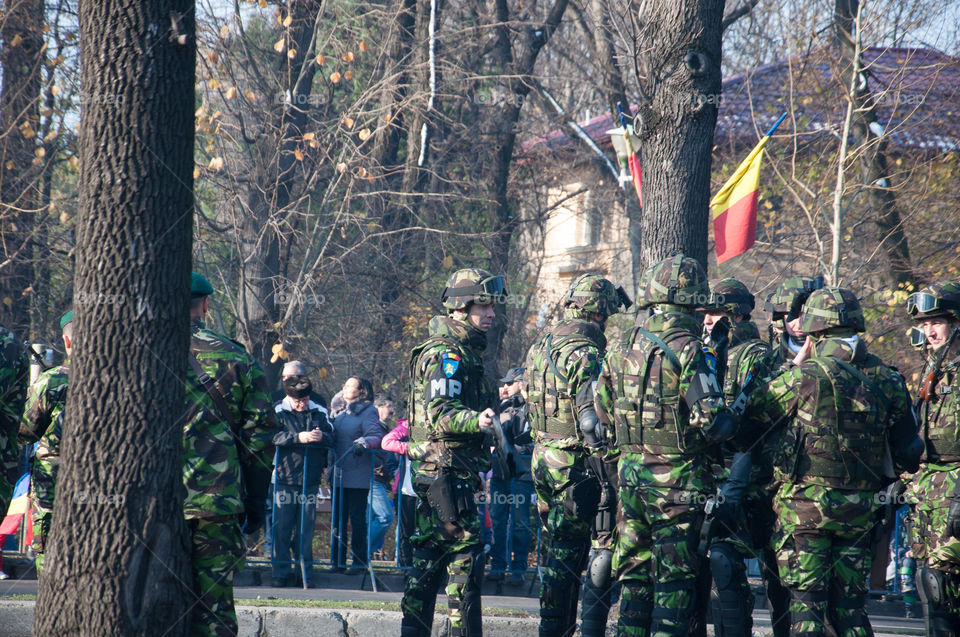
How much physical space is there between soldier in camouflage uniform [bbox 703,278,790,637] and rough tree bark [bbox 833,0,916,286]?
31.5 ft

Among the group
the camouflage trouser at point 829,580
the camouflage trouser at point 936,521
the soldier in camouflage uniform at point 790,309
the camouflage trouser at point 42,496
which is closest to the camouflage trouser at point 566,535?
the camouflage trouser at point 829,580

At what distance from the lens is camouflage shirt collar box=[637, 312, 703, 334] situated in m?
5.30

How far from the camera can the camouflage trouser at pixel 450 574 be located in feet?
18.6

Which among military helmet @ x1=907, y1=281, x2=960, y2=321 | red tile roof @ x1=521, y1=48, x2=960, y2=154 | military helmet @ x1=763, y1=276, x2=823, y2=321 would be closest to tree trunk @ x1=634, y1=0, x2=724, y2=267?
military helmet @ x1=763, y1=276, x2=823, y2=321

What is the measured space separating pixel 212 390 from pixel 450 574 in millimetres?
1925

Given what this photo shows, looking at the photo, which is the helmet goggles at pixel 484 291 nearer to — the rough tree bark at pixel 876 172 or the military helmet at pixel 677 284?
the military helmet at pixel 677 284

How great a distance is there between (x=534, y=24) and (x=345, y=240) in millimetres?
4626

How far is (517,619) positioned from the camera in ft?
22.5

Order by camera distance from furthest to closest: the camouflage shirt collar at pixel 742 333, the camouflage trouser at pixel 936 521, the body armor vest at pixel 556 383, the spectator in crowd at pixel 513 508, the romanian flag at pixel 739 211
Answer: the romanian flag at pixel 739 211
the spectator in crowd at pixel 513 508
the camouflage shirt collar at pixel 742 333
the body armor vest at pixel 556 383
the camouflage trouser at pixel 936 521

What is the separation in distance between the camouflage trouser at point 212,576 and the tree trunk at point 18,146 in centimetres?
799

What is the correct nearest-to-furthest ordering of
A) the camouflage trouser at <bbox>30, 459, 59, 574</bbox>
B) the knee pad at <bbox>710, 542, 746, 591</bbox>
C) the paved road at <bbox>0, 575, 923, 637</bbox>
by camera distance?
the knee pad at <bbox>710, 542, 746, 591</bbox> < the camouflage trouser at <bbox>30, 459, 59, 574</bbox> < the paved road at <bbox>0, 575, 923, 637</bbox>

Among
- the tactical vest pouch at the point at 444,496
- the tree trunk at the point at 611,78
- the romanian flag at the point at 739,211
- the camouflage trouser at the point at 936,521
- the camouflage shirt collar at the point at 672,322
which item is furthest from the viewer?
the tree trunk at the point at 611,78

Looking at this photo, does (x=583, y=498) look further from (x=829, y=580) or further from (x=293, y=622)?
(x=293, y=622)

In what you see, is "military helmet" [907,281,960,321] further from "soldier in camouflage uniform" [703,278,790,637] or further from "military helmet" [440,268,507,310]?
"military helmet" [440,268,507,310]
